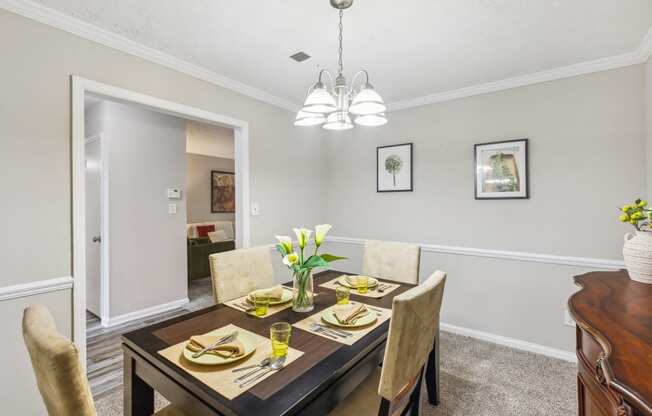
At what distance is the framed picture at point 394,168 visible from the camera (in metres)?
3.26

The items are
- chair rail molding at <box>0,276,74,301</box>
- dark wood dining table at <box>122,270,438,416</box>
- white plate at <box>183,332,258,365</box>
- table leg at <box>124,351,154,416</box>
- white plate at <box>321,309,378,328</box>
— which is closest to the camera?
dark wood dining table at <box>122,270,438,416</box>

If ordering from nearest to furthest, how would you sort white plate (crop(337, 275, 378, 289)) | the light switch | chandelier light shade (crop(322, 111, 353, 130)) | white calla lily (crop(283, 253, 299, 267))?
white calla lily (crop(283, 253, 299, 267)) < chandelier light shade (crop(322, 111, 353, 130)) < white plate (crop(337, 275, 378, 289)) < the light switch

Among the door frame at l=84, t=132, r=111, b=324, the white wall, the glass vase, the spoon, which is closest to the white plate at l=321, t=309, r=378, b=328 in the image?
the glass vase

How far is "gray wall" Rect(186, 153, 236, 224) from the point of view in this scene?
21.4ft

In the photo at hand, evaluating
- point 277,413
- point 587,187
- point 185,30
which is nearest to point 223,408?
point 277,413

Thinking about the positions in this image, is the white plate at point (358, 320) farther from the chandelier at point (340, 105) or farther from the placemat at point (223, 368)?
the chandelier at point (340, 105)

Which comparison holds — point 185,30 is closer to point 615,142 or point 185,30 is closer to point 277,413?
point 277,413

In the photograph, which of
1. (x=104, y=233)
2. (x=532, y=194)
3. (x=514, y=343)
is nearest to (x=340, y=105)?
(x=532, y=194)

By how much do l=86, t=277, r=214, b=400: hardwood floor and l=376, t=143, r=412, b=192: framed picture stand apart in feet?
8.62

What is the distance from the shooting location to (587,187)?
2.41m

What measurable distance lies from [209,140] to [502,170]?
4.87 m

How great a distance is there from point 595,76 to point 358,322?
265 cm

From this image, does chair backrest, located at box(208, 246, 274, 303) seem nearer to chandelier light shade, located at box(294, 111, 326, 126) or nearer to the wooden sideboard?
chandelier light shade, located at box(294, 111, 326, 126)

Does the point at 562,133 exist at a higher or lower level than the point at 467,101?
lower
